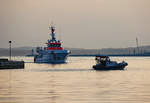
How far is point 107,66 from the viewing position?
461ft

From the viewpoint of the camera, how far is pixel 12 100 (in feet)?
166

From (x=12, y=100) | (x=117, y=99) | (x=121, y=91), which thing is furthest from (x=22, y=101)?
(x=121, y=91)

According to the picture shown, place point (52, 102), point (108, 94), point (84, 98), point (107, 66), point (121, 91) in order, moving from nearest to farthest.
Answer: point (52, 102)
point (84, 98)
point (108, 94)
point (121, 91)
point (107, 66)

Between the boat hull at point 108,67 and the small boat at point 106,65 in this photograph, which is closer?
the boat hull at point 108,67

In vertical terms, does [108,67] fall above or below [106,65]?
below

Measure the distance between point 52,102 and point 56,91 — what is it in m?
12.2

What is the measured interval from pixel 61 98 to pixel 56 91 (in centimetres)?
867

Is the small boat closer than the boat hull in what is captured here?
No

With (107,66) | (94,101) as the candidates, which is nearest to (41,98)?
(94,101)

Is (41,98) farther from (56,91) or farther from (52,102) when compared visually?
(56,91)

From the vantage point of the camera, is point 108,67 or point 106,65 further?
point 106,65

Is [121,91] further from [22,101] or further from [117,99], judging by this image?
[22,101]

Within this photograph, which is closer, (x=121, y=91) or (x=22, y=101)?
(x=22, y=101)

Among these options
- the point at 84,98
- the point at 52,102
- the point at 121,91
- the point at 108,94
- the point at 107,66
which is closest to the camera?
the point at 52,102
